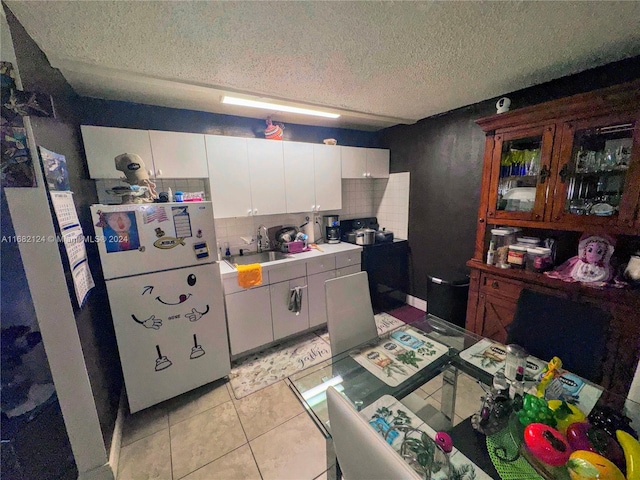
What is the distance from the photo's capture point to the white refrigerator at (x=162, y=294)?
1558 millimetres

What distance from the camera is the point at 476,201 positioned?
239 cm

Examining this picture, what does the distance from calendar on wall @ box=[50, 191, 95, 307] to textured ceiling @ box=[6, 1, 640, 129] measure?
778mm

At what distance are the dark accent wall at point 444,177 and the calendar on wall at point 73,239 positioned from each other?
119 inches

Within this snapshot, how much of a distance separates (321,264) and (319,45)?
184 centimetres

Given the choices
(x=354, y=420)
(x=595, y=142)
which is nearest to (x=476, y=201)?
(x=595, y=142)

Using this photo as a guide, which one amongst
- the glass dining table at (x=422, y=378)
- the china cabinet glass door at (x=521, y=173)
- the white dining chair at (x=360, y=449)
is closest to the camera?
the white dining chair at (x=360, y=449)

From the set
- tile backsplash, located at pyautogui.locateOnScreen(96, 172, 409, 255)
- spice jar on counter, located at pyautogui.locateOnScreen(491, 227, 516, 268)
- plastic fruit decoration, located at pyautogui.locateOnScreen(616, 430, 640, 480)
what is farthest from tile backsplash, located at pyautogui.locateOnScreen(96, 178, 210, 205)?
plastic fruit decoration, located at pyautogui.locateOnScreen(616, 430, 640, 480)

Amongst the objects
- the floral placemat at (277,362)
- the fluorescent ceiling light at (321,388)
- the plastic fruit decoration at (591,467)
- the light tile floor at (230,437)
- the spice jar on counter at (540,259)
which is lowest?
the light tile floor at (230,437)

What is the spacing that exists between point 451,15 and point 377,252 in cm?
219

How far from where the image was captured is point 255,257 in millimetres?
2689

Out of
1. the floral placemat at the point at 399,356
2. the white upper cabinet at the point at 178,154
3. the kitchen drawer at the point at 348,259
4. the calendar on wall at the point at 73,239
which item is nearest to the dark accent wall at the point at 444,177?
the kitchen drawer at the point at 348,259

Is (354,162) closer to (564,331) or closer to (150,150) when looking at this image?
(150,150)

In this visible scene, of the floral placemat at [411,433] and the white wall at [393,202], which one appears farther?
the white wall at [393,202]

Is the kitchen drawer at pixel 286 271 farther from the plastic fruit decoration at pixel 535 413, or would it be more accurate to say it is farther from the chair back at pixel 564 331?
the plastic fruit decoration at pixel 535 413
